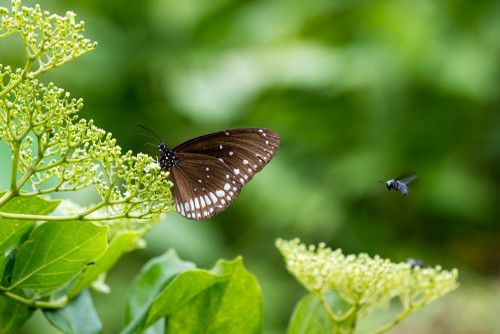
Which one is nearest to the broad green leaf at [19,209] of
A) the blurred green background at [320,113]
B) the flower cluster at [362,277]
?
the flower cluster at [362,277]

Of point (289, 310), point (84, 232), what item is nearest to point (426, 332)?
point (289, 310)

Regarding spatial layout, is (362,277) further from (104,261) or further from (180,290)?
(104,261)

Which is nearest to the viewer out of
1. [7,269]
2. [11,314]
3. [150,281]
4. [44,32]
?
[44,32]

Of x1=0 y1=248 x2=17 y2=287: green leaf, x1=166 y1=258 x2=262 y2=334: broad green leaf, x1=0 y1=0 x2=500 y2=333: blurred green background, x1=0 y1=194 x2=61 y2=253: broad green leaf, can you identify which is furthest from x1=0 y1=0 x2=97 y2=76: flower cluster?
x1=0 y1=0 x2=500 y2=333: blurred green background

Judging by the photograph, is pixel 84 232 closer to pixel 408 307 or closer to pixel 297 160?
pixel 408 307

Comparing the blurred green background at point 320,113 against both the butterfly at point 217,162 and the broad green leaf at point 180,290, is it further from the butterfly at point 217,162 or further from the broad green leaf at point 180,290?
the broad green leaf at point 180,290

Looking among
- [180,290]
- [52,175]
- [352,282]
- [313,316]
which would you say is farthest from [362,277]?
[52,175]

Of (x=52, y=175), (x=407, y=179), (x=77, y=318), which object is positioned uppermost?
(x=407, y=179)
